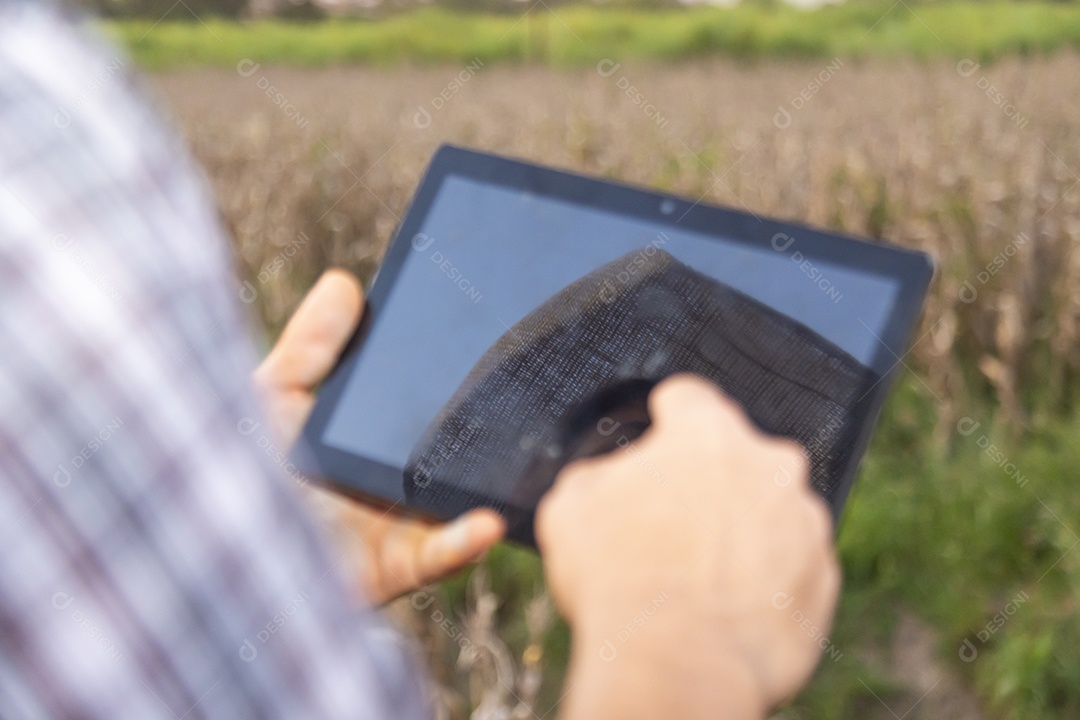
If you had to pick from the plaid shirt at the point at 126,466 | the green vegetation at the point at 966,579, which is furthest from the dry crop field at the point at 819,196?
the plaid shirt at the point at 126,466

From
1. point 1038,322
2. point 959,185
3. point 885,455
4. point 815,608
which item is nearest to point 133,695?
point 815,608

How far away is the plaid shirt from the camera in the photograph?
0.46 metres

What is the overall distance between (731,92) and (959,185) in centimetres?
506

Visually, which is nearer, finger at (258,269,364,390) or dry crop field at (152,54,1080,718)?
finger at (258,269,364,390)

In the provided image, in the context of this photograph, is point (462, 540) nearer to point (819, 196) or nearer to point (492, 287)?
point (492, 287)

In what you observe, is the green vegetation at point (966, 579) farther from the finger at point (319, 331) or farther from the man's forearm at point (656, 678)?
the man's forearm at point (656, 678)

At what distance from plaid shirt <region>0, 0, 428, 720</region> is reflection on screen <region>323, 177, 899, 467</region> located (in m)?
0.60

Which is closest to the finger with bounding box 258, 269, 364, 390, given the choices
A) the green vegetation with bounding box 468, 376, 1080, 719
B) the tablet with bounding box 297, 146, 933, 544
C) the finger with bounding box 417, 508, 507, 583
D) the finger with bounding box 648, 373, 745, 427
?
the tablet with bounding box 297, 146, 933, 544

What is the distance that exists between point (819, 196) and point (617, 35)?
17195 millimetres

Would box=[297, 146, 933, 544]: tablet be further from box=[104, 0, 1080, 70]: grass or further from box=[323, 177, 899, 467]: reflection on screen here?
box=[104, 0, 1080, 70]: grass

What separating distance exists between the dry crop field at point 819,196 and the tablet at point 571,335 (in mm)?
555

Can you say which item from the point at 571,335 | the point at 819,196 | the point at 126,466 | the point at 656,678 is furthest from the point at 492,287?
the point at 819,196

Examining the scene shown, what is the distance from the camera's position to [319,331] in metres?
1.21

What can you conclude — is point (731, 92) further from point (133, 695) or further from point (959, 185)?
point (133, 695)
